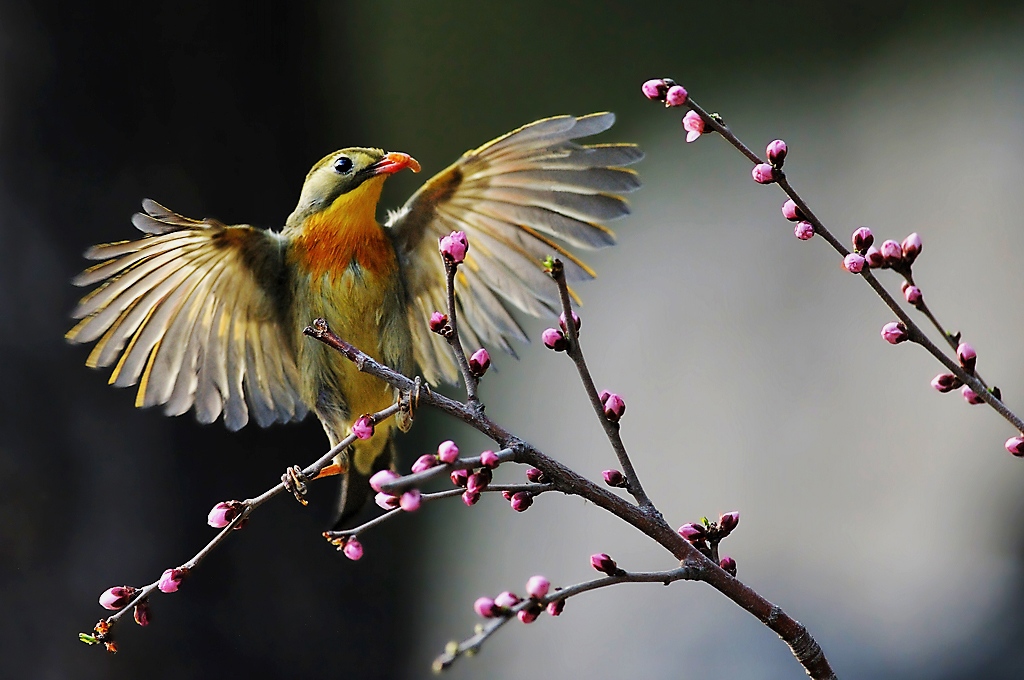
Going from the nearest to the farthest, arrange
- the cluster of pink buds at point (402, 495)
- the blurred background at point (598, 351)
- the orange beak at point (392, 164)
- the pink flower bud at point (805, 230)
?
the cluster of pink buds at point (402, 495) → the pink flower bud at point (805, 230) → the orange beak at point (392, 164) → the blurred background at point (598, 351)

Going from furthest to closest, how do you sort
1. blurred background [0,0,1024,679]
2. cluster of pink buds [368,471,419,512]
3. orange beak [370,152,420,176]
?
1. blurred background [0,0,1024,679]
2. orange beak [370,152,420,176]
3. cluster of pink buds [368,471,419,512]

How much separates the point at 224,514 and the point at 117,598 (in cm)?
8

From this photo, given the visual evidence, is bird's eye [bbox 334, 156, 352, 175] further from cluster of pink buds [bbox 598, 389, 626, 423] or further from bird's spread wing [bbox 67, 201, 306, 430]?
cluster of pink buds [bbox 598, 389, 626, 423]

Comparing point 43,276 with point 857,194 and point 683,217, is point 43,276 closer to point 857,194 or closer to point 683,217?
point 683,217

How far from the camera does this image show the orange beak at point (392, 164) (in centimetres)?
68

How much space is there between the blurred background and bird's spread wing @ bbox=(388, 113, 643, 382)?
2.22ft

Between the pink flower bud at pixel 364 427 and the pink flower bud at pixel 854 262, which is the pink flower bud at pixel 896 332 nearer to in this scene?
the pink flower bud at pixel 854 262

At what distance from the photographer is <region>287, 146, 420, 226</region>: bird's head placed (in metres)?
0.72

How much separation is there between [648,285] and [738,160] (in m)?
0.25

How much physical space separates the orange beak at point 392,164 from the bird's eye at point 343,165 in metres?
0.03

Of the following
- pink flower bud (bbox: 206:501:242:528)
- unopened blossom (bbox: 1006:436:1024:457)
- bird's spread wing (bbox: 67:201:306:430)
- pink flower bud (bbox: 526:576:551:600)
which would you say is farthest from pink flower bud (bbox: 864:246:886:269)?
bird's spread wing (bbox: 67:201:306:430)

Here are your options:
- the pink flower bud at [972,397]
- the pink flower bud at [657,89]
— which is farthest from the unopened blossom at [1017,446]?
the pink flower bud at [657,89]

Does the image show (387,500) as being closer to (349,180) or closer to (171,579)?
(171,579)

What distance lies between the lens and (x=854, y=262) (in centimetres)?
44
